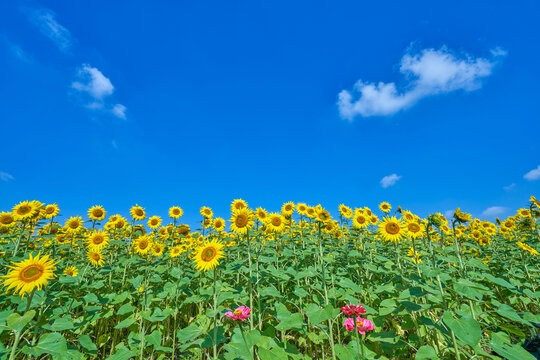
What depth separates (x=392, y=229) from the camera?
5.09 metres

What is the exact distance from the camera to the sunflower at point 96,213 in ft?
25.2

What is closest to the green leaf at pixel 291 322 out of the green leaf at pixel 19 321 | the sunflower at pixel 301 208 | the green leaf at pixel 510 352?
the green leaf at pixel 510 352

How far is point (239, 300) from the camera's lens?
177 inches

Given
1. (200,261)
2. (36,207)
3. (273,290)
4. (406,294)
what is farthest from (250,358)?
(36,207)

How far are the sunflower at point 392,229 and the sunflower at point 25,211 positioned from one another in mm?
7739

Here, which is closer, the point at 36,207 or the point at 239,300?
the point at 239,300

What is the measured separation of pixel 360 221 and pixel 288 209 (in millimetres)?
2163

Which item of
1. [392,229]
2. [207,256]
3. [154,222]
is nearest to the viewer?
[207,256]

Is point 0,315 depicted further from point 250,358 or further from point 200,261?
point 250,358

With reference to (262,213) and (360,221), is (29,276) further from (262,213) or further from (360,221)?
(360,221)

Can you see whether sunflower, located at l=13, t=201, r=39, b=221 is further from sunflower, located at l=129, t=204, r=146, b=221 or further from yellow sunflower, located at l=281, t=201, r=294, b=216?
yellow sunflower, located at l=281, t=201, r=294, b=216

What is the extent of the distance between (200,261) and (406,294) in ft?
9.69

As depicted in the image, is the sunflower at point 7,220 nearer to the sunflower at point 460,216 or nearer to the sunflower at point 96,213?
the sunflower at point 96,213

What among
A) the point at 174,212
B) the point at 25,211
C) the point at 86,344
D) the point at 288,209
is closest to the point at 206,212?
the point at 174,212
